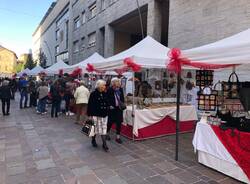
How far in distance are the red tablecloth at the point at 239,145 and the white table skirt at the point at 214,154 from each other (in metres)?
0.08

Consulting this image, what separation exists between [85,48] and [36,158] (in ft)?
71.3

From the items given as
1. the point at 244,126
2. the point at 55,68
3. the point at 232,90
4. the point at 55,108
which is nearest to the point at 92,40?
the point at 55,68

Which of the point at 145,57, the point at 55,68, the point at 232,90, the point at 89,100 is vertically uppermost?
the point at 55,68

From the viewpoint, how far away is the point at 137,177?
14.1ft

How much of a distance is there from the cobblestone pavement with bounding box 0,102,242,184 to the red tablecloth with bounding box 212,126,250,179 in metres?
0.40

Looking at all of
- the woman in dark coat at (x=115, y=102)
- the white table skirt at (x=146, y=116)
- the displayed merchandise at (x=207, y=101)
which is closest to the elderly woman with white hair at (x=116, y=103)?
the woman in dark coat at (x=115, y=102)

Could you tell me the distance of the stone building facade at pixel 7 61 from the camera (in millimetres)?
71438

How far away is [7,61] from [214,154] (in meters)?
78.0

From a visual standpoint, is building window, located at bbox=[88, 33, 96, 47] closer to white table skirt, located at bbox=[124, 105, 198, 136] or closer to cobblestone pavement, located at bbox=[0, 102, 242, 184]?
cobblestone pavement, located at bbox=[0, 102, 242, 184]

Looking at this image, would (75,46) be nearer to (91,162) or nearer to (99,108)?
(99,108)

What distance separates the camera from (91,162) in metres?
4.96

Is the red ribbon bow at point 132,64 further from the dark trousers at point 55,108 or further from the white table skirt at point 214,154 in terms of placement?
the dark trousers at point 55,108

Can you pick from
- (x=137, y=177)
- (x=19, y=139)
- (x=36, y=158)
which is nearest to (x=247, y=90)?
(x=137, y=177)

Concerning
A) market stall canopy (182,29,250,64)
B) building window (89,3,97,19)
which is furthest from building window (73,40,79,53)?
market stall canopy (182,29,250,64)
